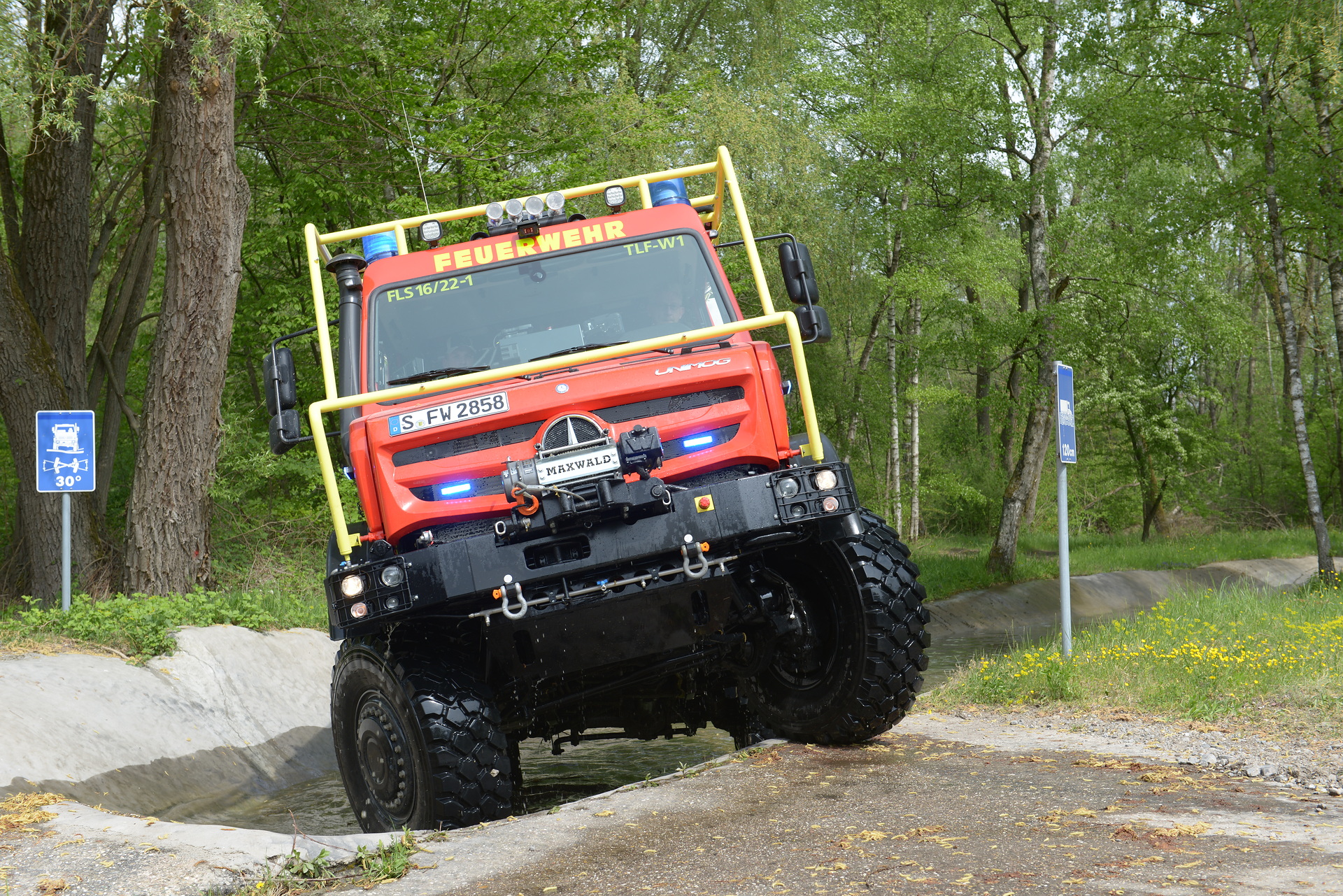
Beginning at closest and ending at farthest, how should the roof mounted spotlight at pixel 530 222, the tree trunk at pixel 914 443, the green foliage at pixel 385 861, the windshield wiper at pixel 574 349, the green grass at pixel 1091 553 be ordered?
the green foliage at pixel 385 861
the windshield wiper at pixel 574 349
the roof mounted spotlight at pixel 530 222
the green grass at pixel 1091 553
the tree trunk at pixel 914 443

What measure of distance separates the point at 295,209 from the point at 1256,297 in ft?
98.8

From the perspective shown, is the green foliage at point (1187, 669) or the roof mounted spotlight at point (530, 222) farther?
the green foliage at point (1187, 669)

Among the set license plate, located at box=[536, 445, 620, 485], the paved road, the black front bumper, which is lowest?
the paved road

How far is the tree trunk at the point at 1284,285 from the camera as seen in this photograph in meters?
16.8

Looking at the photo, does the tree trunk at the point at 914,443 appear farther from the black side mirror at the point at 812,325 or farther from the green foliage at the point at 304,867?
the green foliage at the point at 304,867

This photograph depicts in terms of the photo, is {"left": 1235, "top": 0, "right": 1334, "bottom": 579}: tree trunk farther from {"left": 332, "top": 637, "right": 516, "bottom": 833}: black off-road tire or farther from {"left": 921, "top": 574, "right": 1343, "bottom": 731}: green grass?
{"left": 332, "top": 637, "right": 516, "bottom": 833}: black off-road tire

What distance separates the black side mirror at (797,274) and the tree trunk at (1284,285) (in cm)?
1302

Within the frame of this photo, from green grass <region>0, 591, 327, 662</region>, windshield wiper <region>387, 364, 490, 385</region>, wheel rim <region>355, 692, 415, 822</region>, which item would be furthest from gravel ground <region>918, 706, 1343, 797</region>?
green grass <region>0, 591, 327, 662</region>

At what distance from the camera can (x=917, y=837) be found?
471cm

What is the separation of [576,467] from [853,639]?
6.43 ft

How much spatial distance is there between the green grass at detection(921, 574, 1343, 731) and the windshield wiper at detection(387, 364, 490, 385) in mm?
5021

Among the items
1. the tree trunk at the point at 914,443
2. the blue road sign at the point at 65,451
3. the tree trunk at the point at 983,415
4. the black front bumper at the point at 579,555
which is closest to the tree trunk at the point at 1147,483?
the tree trunk at the point at 983,415

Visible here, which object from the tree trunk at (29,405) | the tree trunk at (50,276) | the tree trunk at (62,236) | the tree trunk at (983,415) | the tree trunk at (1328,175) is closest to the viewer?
the tree trunk at (50,276)

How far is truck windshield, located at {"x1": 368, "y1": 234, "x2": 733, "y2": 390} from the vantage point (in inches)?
249
